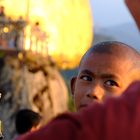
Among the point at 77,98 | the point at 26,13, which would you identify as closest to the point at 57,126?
the point at 77,98

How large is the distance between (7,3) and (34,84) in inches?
92.8

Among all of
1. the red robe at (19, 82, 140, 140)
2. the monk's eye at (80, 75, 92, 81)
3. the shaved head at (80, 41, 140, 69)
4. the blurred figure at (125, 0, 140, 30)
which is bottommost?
the monk's eye at (80, 75, 92, 81)

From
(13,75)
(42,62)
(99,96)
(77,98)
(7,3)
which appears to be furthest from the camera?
(7,3)

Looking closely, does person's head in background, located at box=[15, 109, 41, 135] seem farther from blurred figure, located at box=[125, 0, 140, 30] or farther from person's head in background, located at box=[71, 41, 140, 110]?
blurred figure, located at box=[125, 0, 140, 30]

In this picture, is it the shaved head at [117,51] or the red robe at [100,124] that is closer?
the red robe at [100,124]

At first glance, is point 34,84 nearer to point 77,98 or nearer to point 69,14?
point 69,14

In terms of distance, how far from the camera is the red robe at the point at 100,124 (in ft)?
2.87

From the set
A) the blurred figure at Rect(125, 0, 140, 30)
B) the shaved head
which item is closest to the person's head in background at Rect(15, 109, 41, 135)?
the shaved head

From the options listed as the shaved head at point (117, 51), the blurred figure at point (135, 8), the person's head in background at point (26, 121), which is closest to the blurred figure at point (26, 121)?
the person's head in background at point (26, 121)

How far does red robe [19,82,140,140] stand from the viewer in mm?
875

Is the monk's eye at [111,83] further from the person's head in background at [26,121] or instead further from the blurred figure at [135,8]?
the person's head in background at [26,121]

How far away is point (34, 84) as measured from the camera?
10.2 meters

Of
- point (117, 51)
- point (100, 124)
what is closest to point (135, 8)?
point (100, 124)

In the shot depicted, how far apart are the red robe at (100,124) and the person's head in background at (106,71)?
2.23 feet
